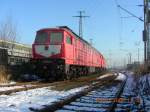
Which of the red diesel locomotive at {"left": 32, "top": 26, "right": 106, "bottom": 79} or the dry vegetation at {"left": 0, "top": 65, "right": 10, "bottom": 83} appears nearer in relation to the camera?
the dry vegetation at {"left": 0, "top": 65, "right": 10, "bottom": 83}

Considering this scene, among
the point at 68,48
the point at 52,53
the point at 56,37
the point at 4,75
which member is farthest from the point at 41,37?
the point at 4,75

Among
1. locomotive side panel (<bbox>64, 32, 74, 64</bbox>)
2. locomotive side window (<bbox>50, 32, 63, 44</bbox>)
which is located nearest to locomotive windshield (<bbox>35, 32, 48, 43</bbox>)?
locomotive side window (<bbox>50, 32, 63, 44</bbox>)

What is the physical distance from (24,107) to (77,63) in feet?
65.4

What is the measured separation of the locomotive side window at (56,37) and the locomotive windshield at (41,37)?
41cm

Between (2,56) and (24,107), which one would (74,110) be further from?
(2,56)

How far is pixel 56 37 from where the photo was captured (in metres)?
26.7

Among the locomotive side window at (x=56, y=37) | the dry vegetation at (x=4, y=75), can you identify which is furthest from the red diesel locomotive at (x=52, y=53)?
the dry vegetation at (x=4, y=75)

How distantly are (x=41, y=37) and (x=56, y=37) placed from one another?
1.05 m

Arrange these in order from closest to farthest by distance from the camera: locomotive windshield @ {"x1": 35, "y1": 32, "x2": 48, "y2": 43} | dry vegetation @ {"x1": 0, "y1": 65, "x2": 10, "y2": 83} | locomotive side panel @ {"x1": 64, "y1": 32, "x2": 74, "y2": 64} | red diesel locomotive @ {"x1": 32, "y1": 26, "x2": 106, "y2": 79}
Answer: dry vegetation @ {"x1": 0, "y1": 65, "x2": 10, "y2": 83} → red diesel locomotive @ {"x1": 32, "y1": 26, "x2": 106, "y2": 79} → locomotive side panel @ {"x1": 64, "y1": 32, "x2": 74, "y2": 64} → locomotive windshield @ {"x1": 35, "y1": 32, "x2": 48, "y2": 43}

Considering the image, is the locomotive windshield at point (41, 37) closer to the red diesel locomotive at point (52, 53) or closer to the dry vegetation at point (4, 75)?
the red diesel locomotive at point (52, 53)

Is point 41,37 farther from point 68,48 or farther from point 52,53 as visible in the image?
point 68,48

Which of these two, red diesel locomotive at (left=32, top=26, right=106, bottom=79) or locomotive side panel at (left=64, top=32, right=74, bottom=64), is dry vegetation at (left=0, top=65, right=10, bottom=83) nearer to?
red diesel locomotive at (left=32, top=26, right=106, bottom=79)

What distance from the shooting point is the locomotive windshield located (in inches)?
1053

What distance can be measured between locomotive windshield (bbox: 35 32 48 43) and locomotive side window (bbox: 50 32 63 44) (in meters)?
0.41
